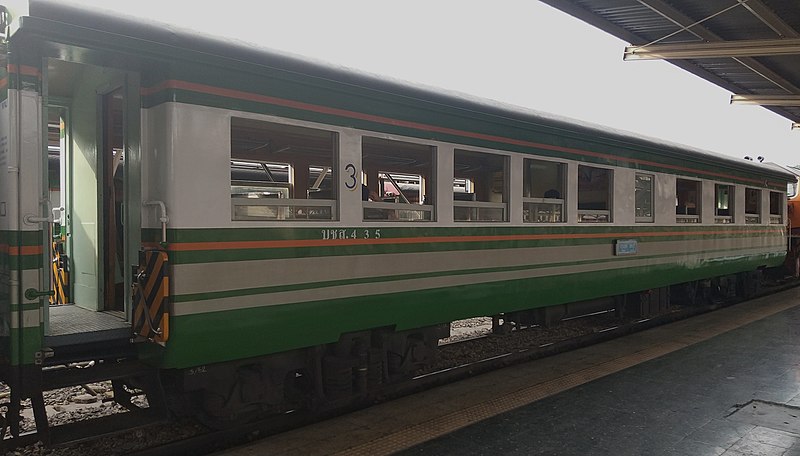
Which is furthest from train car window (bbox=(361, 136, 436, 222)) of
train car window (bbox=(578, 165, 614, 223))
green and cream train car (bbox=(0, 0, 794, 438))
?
train car window (bbox=(578, 165, 614, 223))

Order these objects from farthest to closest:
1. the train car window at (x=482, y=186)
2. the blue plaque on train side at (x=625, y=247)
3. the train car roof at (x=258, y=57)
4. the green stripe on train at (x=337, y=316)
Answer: the blue plaque on train side at (x=625, y=247), the train car window at (x=482, y=186), the green stripe on train at (x=337, y=316), the train car roof at (x=258, y=57)

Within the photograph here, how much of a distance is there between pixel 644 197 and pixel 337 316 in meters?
5.73

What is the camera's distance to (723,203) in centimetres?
1111

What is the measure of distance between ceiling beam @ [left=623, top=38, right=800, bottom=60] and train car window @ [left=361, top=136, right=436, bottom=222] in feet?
23.7

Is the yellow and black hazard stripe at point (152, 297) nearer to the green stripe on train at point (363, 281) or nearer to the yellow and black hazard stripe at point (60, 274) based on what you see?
the green stripe on train at point (363, 281)

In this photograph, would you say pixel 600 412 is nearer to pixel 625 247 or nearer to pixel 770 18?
pixel 625 247

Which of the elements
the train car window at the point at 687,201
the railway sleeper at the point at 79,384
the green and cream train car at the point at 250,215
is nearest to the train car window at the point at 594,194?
the green and cream train car at the point at 250,215

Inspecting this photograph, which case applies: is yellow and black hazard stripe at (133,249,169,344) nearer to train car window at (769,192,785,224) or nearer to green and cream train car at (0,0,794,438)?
green and cream train car at (0,0,794,438)

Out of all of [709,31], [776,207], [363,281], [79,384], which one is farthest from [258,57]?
[776,207]

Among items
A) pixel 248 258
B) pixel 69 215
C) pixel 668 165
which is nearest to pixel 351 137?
pixel 248 258

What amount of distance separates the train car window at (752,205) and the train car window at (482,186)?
7918 mm

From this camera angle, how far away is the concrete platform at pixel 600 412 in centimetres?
445

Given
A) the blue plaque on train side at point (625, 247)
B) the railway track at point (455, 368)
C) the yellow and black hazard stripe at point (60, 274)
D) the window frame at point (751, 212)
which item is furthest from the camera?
the window frame at point (751, 212)

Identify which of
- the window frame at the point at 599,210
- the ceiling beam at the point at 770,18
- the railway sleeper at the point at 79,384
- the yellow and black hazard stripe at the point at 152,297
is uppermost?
the ceiling beam at the point at 770,18
